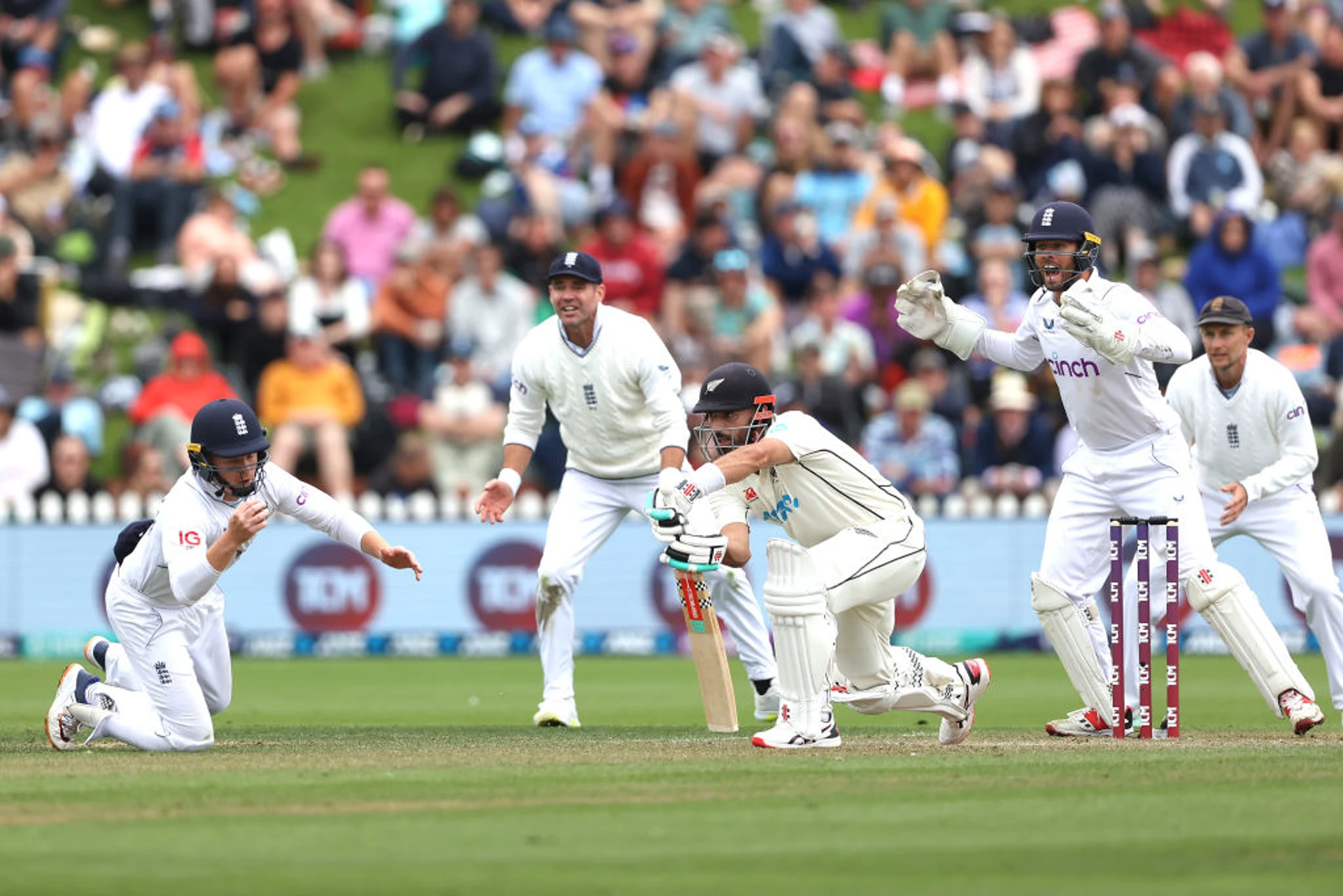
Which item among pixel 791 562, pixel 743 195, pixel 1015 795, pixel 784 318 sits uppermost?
pixel 743 195

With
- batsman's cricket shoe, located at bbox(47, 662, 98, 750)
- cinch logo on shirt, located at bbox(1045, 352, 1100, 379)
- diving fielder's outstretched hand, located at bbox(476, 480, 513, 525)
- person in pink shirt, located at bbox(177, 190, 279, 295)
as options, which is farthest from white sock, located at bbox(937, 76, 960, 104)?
batsman's cricket shoe, located at bbox(47, 662, 98, 750)

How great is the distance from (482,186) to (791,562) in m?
14.7

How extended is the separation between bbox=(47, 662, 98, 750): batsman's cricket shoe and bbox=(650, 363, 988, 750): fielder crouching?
293cm

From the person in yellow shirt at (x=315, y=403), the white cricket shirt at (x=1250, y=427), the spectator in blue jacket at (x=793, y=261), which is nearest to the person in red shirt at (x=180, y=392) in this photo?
the person in yellow shirt at (x=315, y=403)

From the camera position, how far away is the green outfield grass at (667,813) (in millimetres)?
6090

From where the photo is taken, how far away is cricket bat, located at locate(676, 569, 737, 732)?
1067 cm

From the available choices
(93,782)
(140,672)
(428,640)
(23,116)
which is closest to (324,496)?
(140,672)

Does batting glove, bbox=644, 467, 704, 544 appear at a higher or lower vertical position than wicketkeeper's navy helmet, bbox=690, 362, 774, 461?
lower

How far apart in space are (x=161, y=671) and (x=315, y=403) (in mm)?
9382

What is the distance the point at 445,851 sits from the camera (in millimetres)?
6523

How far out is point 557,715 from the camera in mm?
11453

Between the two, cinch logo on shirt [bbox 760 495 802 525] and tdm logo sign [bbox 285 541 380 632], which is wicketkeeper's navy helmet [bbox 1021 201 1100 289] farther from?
tdm logo sign [bbox 285 541 380 632]

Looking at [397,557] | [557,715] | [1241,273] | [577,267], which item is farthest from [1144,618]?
[1241,273]

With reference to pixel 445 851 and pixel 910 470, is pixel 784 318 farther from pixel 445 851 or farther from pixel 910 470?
pixel 445 851
